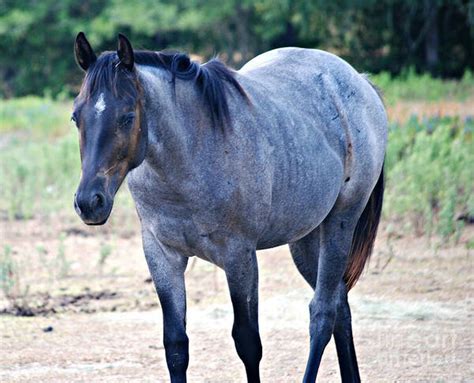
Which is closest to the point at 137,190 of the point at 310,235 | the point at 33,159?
the point at 310,235

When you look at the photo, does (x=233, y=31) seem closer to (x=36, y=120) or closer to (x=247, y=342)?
(x=36, y=120)

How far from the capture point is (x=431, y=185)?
9.52 metres

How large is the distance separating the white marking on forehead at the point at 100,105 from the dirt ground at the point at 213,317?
83.2 inches

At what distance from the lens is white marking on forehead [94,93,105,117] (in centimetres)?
388

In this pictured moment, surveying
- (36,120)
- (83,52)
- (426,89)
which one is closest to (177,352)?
(83,52)

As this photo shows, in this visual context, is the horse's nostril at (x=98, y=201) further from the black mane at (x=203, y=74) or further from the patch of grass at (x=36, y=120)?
the patch of grass at (x=36, y=120)

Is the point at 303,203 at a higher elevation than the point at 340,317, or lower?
higher

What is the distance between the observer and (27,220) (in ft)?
33.9

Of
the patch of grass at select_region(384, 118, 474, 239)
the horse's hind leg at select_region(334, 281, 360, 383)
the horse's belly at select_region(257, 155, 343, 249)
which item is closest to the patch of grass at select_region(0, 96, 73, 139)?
the patch of grass at select_region(384, 118, 474, 239)

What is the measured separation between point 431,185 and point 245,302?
532 cm

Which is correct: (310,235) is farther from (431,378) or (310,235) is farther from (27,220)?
(27,220)

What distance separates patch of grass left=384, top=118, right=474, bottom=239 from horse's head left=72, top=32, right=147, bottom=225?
5.19 meters

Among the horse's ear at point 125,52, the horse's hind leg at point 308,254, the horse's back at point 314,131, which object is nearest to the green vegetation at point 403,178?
the horse's hind leg at point 308,254

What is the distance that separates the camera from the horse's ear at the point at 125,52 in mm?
3902
